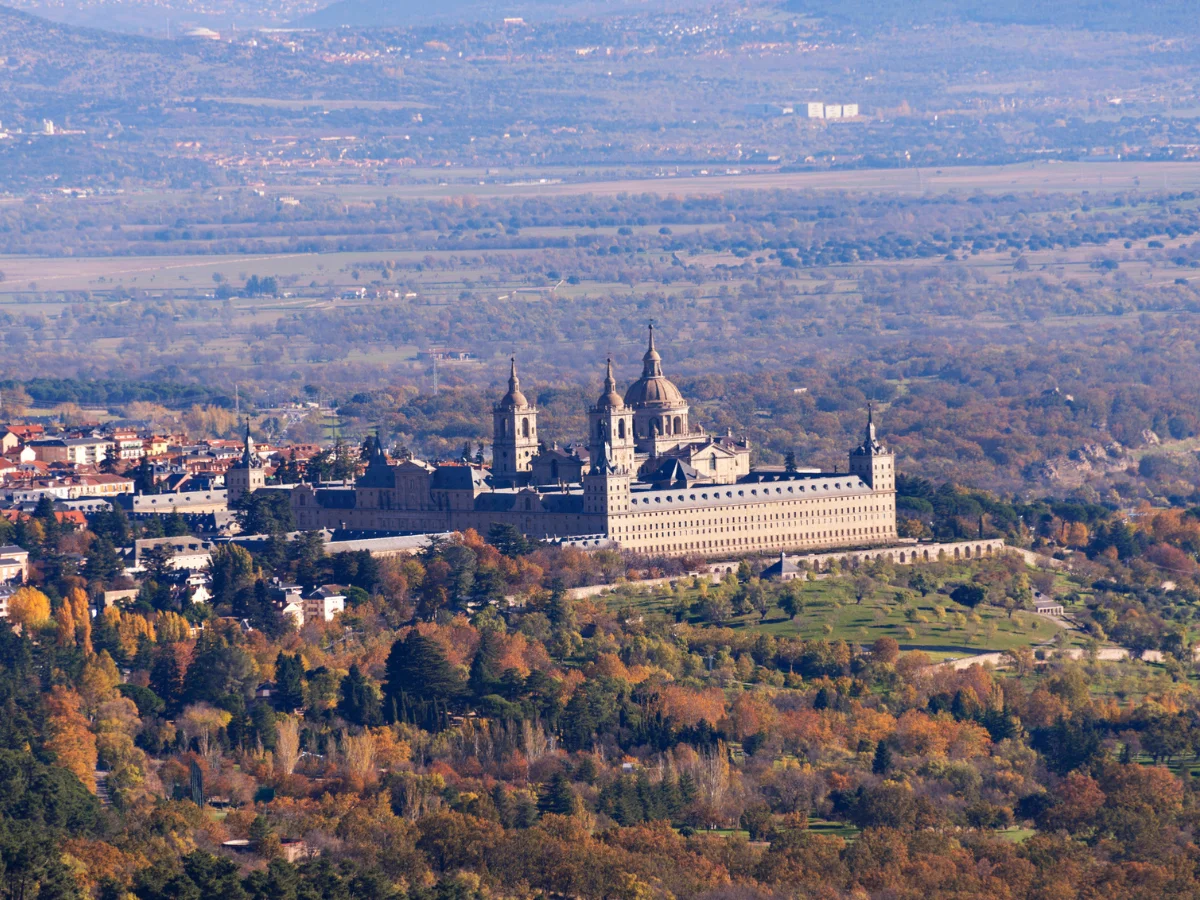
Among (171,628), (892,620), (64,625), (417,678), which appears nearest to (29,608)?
(64,625)

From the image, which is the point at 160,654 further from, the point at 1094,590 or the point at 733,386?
the point at 733,386

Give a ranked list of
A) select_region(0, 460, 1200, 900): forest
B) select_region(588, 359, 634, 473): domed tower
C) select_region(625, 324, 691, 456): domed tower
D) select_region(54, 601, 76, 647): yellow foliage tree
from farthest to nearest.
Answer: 1. select_region(625, 324, 691, 456): domed tower
2. select_region(588, 359, 634, 473): domed tower
3. select_region(54, 601, 76, 647): yellow foliage tree
4. select_region(0, 460, 1200, 900): forest

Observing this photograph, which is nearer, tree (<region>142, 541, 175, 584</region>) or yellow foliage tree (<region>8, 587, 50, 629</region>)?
yellow foliage tree (<region>8, 587, 50, 629</region>)

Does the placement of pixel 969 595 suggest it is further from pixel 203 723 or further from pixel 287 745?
pixel 287 745

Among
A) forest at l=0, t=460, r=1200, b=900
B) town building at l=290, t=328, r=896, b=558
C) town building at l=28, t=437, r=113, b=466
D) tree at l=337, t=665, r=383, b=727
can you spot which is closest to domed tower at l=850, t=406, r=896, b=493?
town building at l=290, t=328, r=896, b=558

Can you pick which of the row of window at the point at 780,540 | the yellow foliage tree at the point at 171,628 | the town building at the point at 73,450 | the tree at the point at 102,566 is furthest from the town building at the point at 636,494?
the town building at the point at 73,450

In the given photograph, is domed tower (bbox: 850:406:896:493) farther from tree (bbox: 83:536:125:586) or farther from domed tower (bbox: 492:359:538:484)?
tree (bbox: 83:536:125:586)
